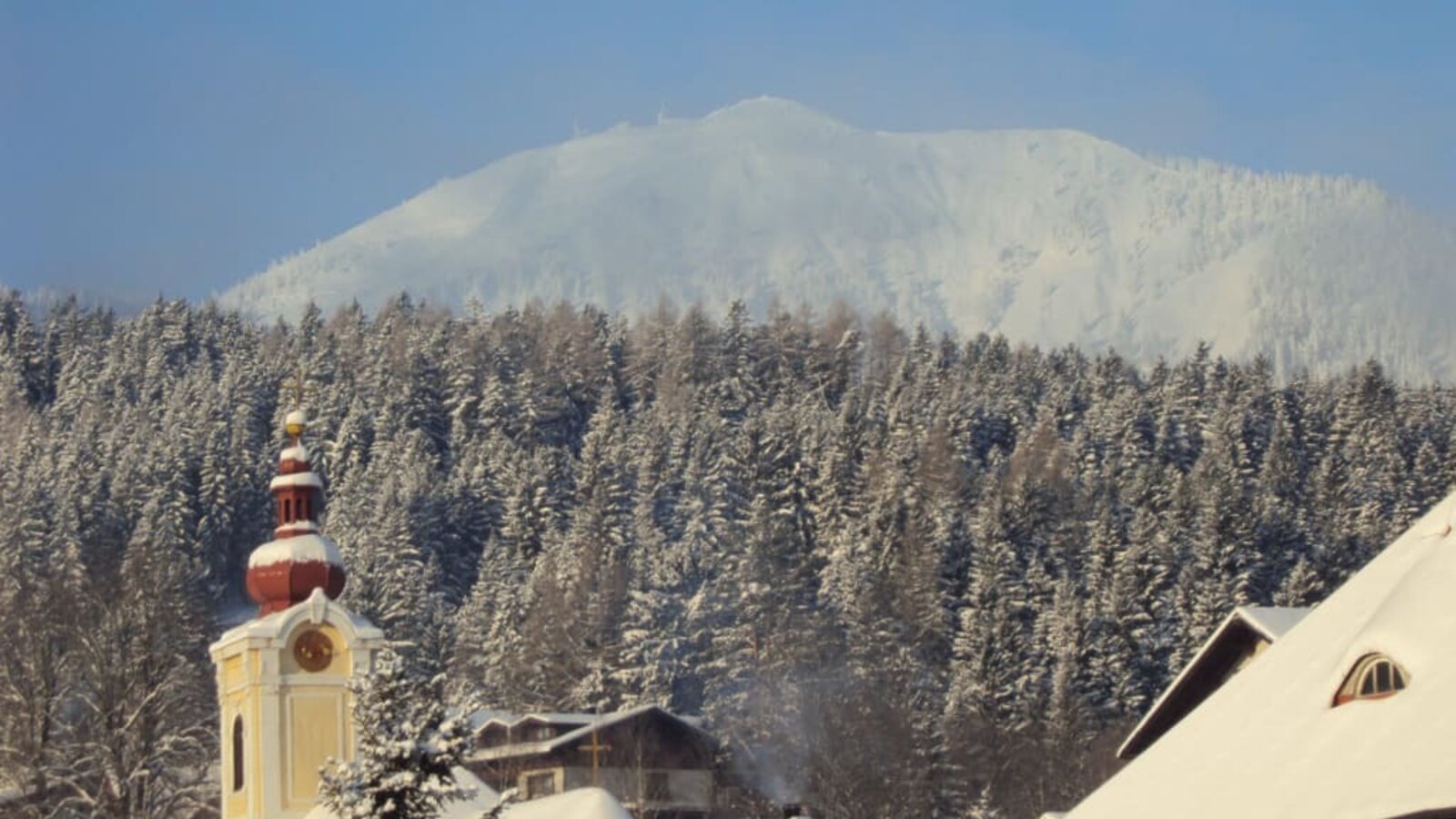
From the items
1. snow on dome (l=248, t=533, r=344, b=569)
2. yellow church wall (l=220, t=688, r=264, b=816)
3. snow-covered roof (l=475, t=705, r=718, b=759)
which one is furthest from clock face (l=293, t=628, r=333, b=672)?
snow-covered roof (l=475, t=705, r=718, b=759)

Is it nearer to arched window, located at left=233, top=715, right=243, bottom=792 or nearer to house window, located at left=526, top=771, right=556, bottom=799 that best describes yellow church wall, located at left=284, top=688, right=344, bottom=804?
arched window, located at left=233, top=715, right=243, bottom=792

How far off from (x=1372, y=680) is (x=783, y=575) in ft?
391

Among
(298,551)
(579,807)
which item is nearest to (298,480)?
(298,551)

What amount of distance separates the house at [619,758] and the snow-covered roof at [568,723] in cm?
3

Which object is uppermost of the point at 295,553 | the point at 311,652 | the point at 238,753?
the point at 295,553

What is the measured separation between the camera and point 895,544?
162m

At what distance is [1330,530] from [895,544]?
73.4ft

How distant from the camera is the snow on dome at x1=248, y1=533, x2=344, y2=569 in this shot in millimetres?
67250

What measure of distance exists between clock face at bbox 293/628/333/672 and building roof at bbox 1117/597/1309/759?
19026 millimetres

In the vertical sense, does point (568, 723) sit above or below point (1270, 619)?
above

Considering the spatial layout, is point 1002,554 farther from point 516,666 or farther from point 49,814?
point 49,814

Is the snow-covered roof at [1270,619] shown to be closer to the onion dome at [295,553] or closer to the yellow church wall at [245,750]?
the yellow church wall at [245,750]

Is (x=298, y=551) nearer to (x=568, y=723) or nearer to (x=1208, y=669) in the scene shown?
(x=1208, y=669)

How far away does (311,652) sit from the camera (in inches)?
2537
